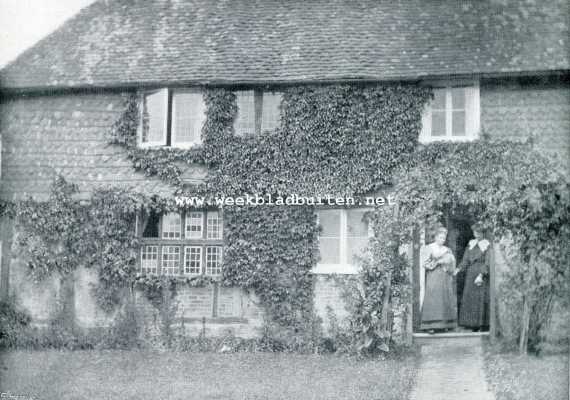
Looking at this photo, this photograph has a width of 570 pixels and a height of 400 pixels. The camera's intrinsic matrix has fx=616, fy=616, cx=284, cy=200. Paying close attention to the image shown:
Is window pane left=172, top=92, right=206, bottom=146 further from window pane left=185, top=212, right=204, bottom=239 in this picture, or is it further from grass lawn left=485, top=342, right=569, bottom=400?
grass lawn left=485, top=342, right=569, bottom=400

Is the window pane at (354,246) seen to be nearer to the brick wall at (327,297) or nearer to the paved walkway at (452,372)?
the brick wall at (327,297)

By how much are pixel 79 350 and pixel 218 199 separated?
14.5 feet

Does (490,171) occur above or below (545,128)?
below

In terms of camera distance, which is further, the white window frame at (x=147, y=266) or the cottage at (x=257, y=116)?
the white window frame at (x=147, y=266)

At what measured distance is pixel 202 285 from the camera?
1396 centimetres

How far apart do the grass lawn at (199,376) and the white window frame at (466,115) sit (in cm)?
489

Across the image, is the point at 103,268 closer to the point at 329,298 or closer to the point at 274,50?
the point at 329,298

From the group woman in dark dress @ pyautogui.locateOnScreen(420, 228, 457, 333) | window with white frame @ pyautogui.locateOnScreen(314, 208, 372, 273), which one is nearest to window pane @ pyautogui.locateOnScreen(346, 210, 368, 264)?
window with white frame @ pyautogui.locateOnScreen(314, 208, 372, 273)

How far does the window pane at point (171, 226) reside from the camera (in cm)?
1428

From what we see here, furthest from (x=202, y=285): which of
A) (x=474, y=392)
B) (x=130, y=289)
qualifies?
(x=474, y=392)

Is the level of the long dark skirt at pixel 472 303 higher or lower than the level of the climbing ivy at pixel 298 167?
lower

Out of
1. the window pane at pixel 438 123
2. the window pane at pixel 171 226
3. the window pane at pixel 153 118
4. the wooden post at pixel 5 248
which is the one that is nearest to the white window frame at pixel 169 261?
the window pane at pixel 171 226

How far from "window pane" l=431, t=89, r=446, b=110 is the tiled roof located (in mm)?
599

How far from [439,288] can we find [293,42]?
668 centimetres
